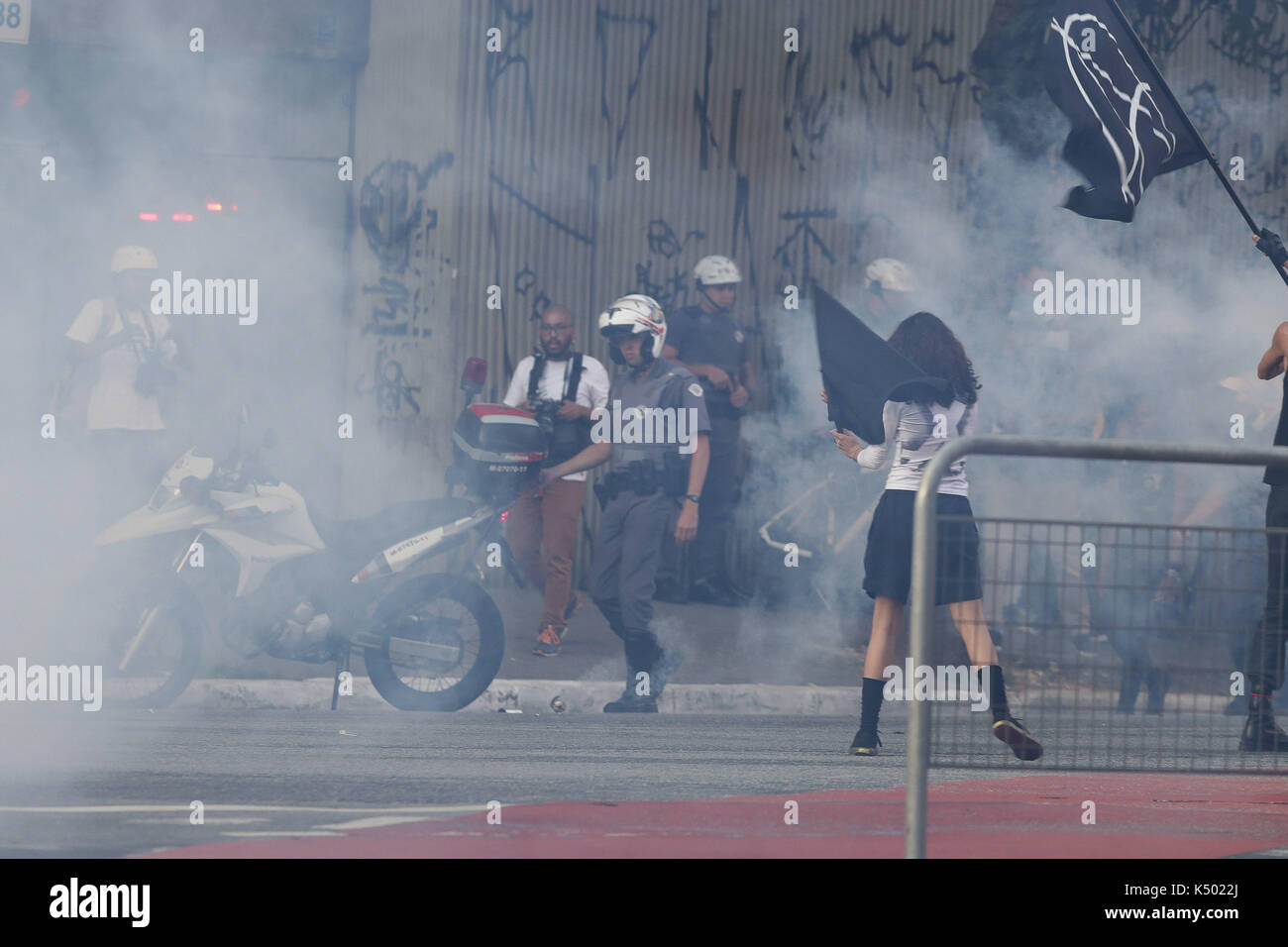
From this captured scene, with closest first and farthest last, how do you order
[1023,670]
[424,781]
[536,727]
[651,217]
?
1. [1023,670]
2. [424,781]
3. [536,727]
4. [651,217]

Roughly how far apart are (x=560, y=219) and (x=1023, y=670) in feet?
23.6

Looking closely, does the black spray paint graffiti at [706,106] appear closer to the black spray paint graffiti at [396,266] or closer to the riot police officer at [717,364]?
the riot police officer at [717,364]

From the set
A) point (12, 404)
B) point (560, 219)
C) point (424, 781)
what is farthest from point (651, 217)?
point (424, 781)

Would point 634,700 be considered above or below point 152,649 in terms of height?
below

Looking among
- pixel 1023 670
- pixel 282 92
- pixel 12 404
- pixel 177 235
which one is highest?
pixel 282 92

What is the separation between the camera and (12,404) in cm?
1122

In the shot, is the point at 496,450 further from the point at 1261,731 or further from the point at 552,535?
the point at 1261,731

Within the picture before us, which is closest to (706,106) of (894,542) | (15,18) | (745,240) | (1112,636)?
(745,240)

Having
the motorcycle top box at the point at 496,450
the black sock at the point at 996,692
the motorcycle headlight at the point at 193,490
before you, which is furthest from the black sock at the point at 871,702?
the motorcycle headlight at the point at 193,490

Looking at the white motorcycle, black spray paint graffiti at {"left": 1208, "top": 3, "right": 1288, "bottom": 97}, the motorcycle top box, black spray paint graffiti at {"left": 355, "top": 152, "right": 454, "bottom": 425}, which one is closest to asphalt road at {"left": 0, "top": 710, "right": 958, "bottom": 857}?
the white motorcycle

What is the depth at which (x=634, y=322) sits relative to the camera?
8.05 m

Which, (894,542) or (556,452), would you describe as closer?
(894,542)

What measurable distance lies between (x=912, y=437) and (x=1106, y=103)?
1.35 metres

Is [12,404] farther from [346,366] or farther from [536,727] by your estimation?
[536,727]
